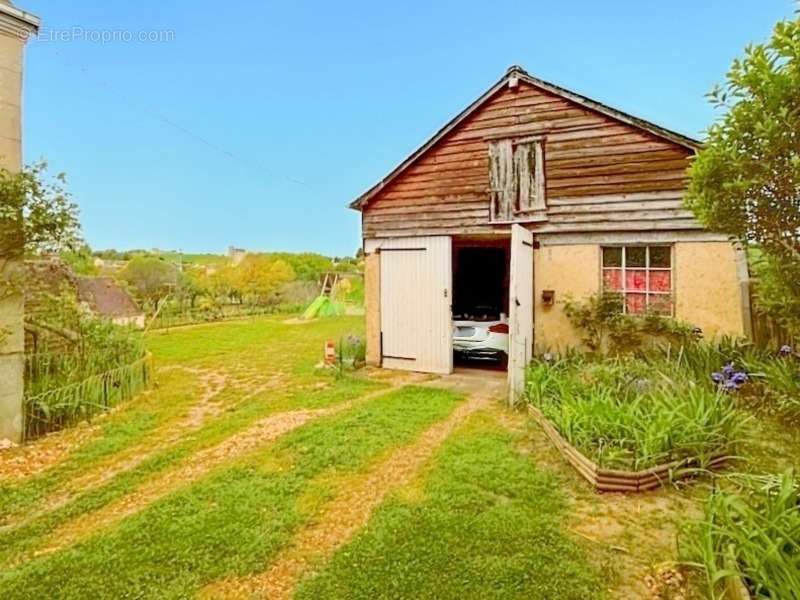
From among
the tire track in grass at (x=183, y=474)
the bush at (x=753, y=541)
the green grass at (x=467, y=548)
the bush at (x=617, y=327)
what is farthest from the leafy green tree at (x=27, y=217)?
the bush at (x=617, y=327)

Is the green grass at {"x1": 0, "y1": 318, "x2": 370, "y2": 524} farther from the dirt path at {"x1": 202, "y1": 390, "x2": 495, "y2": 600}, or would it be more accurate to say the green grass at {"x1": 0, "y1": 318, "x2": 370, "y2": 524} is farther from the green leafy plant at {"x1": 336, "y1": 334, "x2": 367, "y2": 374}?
the dirt path at {"x1": 202, "y1": 390, "x2": 495, "y2": 600}

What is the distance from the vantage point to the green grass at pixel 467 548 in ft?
8.32

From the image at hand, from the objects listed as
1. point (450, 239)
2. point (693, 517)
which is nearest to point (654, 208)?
point (450, 239)

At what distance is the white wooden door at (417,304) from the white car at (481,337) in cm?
61

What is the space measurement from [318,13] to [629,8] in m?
7.83

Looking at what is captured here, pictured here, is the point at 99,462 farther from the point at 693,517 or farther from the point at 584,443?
the point at 693,517

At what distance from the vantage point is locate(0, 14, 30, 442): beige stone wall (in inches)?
200

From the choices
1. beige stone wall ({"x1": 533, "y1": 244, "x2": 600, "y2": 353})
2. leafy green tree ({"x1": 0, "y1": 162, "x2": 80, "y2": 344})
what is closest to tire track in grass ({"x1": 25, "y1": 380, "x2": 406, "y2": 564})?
leafy green tree ({"x1": 0, "y1": 162, "x2": 80, "y2": 344})

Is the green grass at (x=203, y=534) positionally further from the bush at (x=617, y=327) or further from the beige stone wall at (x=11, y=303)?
the bush at (x=617, y=327)

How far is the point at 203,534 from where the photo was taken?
3.12 meters

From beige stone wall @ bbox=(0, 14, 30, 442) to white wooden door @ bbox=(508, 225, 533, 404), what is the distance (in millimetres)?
5977

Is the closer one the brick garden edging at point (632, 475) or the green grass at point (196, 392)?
the brick garden edging at point (632, 475)

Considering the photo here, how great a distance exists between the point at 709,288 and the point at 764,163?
5.21 m

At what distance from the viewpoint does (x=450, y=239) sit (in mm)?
8688
